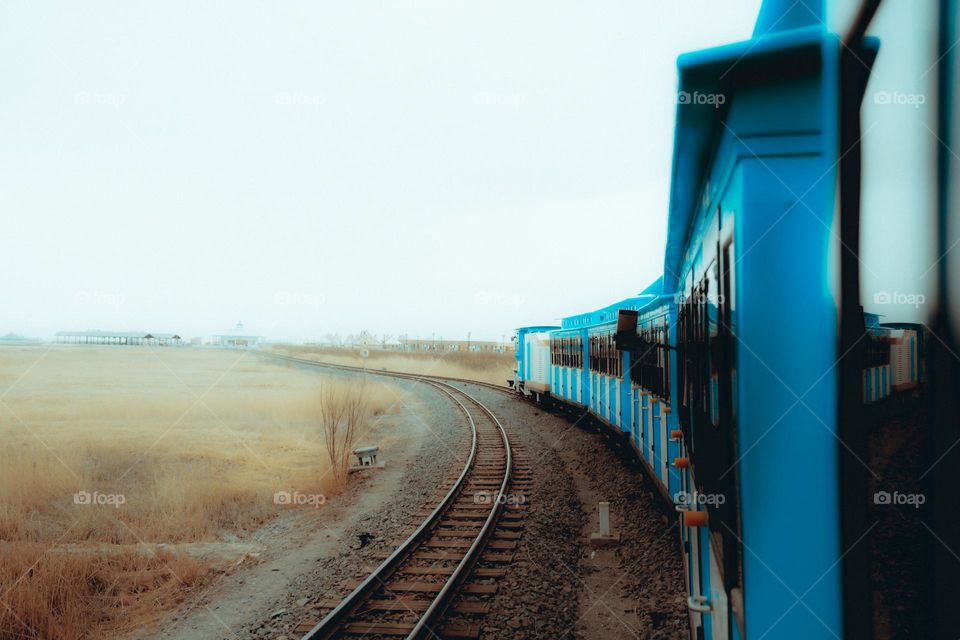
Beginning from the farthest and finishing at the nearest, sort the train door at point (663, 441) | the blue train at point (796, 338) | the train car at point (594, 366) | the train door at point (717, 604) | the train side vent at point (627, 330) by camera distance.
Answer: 1. the train car at point (594, 366)
2. the train door at point (663, 441)
3. the train side vent at point (627, 330)
4. the train door at point (717, 604)
5. the blue train at point (796, 338)

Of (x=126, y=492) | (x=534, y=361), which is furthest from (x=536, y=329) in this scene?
(x=126, y=492)

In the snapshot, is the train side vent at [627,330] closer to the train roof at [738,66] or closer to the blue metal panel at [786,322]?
the train roof at [738,66]

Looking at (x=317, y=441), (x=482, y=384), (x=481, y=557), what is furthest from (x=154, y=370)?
(x=481, y=557)

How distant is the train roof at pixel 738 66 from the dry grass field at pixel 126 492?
697cm

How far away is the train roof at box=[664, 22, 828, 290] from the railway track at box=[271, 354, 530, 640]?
4.72 meters

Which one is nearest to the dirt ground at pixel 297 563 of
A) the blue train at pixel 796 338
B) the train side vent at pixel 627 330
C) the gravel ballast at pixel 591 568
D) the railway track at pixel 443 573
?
the railway track at pixel 443 573

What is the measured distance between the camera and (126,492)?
10344 millimetres

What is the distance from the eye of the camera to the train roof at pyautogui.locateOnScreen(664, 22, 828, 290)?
165cm

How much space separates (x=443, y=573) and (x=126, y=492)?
7005 millimetres

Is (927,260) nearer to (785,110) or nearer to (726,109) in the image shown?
(785,110)

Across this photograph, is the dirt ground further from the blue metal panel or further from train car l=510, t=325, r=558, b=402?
train car l=510, t=325, r=558, b=402

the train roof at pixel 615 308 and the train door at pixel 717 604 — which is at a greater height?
the train roof at pixel 615 308

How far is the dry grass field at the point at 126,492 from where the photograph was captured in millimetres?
6234

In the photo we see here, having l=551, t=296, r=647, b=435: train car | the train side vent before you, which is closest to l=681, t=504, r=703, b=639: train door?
the train side vent
